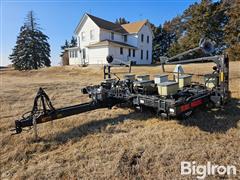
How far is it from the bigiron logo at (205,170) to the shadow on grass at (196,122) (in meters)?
1.45

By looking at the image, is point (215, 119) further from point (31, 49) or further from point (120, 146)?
point (31, 49)

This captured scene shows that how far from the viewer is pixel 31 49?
138ft

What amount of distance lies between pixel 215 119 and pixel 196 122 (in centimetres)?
60

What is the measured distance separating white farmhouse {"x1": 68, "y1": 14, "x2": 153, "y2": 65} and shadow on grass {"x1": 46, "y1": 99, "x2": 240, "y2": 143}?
22.0 metres

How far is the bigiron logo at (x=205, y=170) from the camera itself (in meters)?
3.08

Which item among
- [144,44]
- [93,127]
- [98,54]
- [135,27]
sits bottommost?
[93,127]

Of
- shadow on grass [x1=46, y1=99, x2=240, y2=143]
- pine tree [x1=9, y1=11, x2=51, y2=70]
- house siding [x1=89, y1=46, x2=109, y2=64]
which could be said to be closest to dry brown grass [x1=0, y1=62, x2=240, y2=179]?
shadow on grass [x1=46, y1=99, x2=240, y2=143]

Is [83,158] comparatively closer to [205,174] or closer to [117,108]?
[205,174]

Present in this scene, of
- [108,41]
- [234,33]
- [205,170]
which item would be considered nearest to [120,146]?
[205,170]

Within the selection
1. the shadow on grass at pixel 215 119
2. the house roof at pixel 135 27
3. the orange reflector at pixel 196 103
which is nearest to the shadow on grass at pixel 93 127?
the shadow on grass at pixel 215 119

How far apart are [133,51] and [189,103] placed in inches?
1094

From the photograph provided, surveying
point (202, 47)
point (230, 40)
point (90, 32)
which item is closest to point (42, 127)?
point (202, 47)

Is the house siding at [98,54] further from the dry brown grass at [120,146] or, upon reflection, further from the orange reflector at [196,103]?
the orange reflector at [196,103]

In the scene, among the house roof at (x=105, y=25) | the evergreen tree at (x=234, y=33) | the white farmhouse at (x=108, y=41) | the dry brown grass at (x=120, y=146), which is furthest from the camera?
the house roof at (x=105, y=25)
